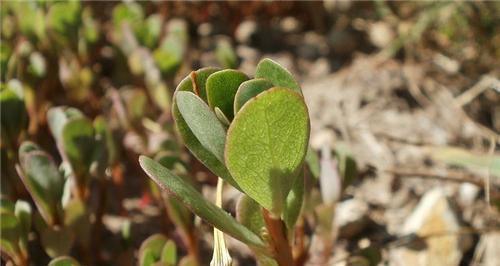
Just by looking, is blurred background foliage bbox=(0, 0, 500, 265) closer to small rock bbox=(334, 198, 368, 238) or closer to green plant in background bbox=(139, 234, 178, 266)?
green plant in background bbox=(139, 234, 178, 266)

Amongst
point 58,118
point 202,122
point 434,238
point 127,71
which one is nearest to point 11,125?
point 58,118

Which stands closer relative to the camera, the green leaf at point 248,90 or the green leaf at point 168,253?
the green leaf at point 248,90

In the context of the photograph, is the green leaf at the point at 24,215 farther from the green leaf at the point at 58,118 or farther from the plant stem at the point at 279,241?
the plant stem at the point at 279,241

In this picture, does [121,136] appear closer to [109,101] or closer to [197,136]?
[109,101]

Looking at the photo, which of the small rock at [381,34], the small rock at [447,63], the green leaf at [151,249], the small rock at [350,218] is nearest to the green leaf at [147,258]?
the green leaf at [151,249]

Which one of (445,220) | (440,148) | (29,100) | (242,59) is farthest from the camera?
(242,59)

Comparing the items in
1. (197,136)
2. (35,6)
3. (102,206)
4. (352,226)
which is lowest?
(352,226)

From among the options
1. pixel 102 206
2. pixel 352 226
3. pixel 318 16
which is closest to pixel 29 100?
pixel 102 206
